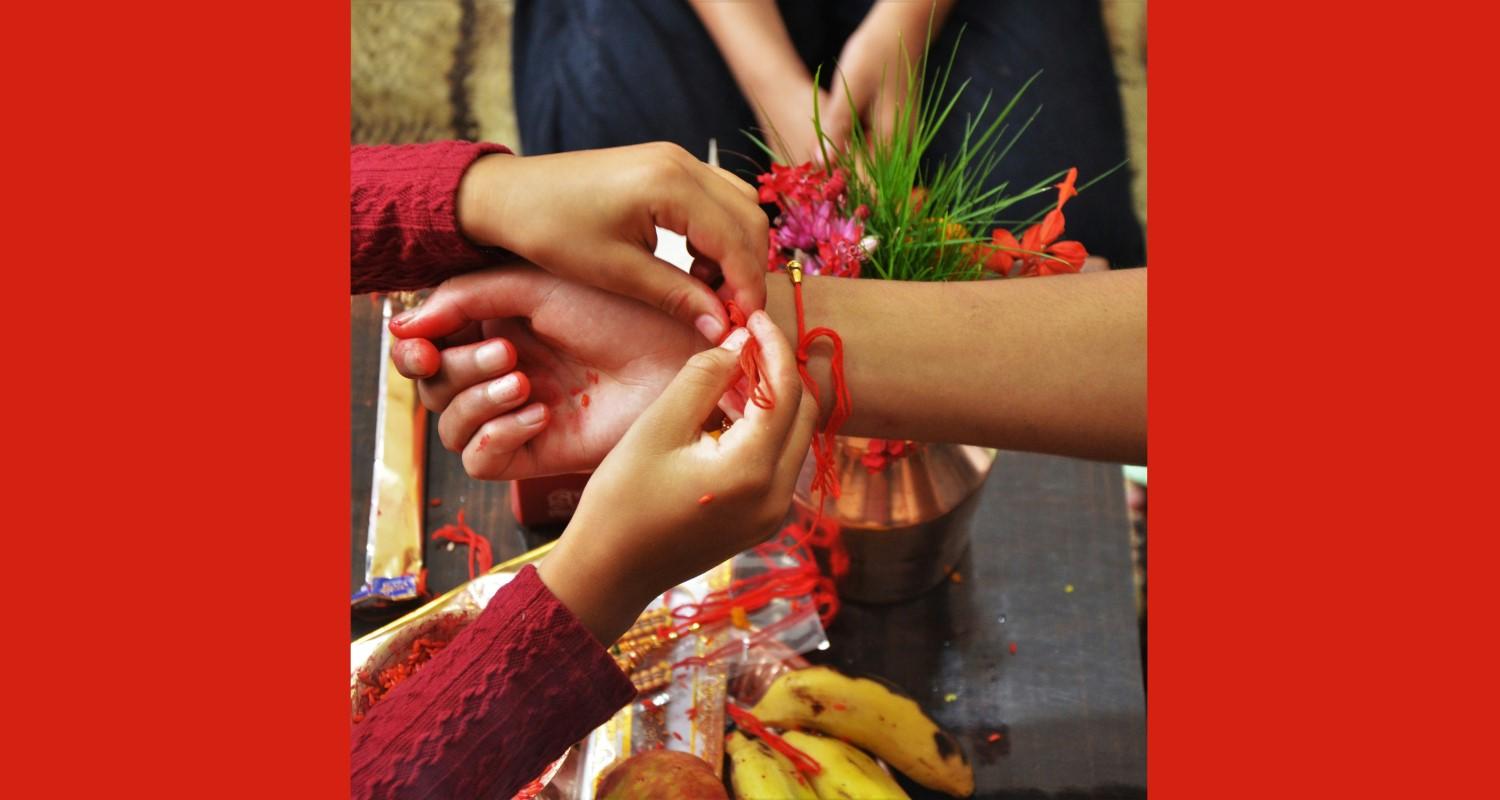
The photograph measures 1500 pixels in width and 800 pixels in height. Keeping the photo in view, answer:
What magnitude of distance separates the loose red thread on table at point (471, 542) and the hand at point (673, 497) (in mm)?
370

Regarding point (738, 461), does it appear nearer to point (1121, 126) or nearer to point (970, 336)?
point (970, 336)

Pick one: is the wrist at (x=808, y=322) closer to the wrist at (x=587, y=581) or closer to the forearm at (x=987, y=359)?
the forearm at (x=987, y=359)

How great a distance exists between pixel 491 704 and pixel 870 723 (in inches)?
15.7

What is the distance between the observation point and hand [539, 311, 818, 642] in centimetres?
82

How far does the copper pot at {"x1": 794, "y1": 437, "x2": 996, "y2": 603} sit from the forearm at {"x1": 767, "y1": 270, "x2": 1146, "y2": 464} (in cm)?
3

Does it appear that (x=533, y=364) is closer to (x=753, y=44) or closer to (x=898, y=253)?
(x=898, y=253)

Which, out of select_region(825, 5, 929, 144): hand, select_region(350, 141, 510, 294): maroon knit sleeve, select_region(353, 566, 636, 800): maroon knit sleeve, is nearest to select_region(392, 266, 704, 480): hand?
select_region(350, 141, 510, 294): maroon knit sleeve

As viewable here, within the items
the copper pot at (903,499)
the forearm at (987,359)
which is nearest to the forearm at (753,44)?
the forearm at (987,359)

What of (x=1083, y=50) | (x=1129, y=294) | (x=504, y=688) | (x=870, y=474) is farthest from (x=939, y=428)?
(x=1083, y=50)

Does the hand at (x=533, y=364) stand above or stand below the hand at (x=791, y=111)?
below

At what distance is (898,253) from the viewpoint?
3.34 feet

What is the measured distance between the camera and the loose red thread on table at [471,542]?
3.91 ft

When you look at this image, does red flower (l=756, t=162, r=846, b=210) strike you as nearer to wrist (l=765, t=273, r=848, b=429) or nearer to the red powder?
wrist (l=765, t=273, r=848, b=429)

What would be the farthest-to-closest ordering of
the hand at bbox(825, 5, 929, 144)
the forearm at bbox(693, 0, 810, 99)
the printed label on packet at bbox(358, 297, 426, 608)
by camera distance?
the forearm at bbox(693, 0, 810, 99)
the hand at bbox(825, 5, 929, 144)
the printed label on packet at bbox(358, 297, 426, 608)
